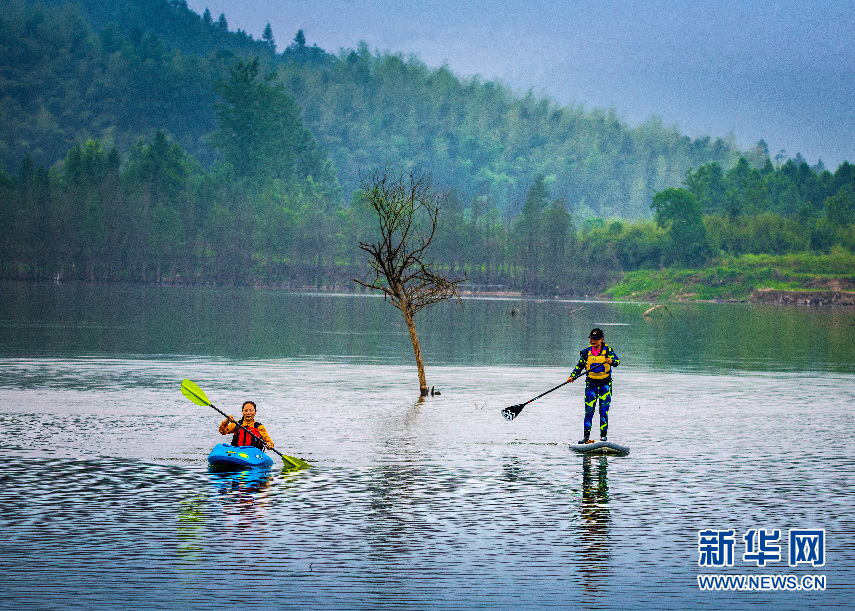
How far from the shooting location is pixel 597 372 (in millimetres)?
26734

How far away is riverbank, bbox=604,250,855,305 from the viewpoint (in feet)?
608

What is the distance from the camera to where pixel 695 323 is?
104 metres

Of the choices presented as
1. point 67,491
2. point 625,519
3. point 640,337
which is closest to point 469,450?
point 625,519

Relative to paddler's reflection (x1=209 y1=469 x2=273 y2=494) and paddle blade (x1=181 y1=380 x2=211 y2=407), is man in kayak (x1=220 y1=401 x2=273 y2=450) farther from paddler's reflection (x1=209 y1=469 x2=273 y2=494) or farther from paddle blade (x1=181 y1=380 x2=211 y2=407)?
paddle blade (x1=181 y1=380 x2=211 y2=407)

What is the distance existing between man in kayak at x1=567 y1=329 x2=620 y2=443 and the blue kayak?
737cm

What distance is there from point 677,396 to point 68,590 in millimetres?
29008

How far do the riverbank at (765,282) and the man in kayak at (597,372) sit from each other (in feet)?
543

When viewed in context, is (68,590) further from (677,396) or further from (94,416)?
(677,396)

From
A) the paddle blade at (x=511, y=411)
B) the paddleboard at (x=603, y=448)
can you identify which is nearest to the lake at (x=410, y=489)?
the paddleboard at (x=603, y=448)

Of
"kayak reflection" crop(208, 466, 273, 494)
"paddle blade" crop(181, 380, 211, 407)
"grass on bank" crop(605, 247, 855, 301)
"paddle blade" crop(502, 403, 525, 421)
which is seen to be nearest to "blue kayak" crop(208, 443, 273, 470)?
"kayak reflection" crop(208, 466, 273, 494)

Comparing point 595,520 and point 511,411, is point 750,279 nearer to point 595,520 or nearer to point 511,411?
point 511,411

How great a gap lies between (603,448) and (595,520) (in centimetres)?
717

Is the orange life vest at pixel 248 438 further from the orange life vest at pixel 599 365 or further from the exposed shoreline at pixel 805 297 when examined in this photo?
the exposed shoreline at pixel 805 297

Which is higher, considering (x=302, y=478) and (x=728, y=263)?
(x=728, y=263)
